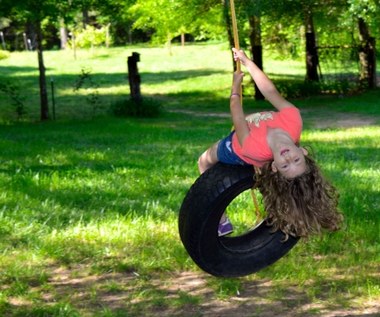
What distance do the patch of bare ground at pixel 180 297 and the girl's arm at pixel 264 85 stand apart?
116 centimetres

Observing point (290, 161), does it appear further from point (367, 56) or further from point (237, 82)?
point (367, 56)

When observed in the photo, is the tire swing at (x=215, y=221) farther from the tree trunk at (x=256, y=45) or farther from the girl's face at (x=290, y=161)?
the tree trunk at (x=256, y=45)

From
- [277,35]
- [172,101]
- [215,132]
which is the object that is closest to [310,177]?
[215,132]

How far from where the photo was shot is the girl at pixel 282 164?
362cm

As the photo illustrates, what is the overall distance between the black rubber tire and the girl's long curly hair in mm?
116

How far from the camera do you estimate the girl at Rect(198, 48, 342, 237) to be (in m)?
3.62

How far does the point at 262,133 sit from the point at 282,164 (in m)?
0.20

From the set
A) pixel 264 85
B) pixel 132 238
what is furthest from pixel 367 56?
pixel 264 85

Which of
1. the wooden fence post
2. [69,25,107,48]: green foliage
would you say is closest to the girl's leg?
the wooden fence post

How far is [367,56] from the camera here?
2344 centimetres

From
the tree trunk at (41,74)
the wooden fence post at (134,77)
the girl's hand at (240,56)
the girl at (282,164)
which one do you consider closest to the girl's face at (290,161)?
the girl at (282,164)

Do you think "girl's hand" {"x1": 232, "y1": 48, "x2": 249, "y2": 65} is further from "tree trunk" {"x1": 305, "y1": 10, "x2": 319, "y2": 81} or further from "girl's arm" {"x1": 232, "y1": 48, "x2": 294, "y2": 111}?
"tree trunk" {"x1": 305, "y1": 10, "x2": 319, "y2": 81}

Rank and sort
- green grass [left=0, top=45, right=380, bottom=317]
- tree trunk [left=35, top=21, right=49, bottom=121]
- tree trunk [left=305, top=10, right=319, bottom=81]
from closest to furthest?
green grass [left=0, top=45, right=380, bottom=317]
tree trunk [left=35, top=21, right=49, bottom=121]
tree trunk [left=305, top=10, right=319, bottom=81]

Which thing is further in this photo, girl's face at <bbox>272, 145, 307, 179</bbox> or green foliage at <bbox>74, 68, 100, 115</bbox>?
green foliage at <bbox>74, 68, 100, 115</bbox>
